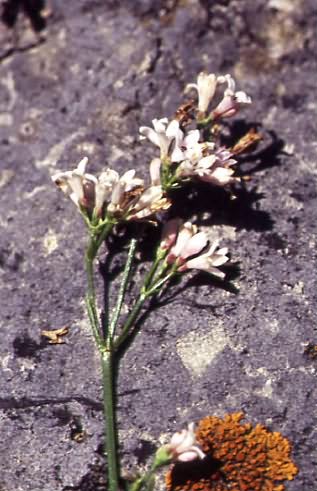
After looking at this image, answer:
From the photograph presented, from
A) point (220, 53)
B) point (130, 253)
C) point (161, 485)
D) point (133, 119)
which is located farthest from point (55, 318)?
point (220, 53)

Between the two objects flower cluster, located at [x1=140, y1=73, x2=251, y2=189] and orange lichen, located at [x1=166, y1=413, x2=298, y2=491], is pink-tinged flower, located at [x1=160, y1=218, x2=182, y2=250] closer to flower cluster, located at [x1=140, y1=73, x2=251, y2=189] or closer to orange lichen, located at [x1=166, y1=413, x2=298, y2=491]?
flower cluster, located at [x1=140, y1=73, x2=251, y2=189]

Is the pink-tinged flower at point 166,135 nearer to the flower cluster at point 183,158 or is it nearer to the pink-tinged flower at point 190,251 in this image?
the flower cluster at point 183,158

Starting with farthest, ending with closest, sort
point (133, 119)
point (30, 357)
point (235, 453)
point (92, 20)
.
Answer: point (92, 20) → point (133, 119) → point (30, 357) → point (235, 453)

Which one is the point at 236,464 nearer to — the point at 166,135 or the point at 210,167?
the point at 210,167

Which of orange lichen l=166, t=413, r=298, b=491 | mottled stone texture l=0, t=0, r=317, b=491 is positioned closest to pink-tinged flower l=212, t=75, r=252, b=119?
mottled stone texture l=0, t=0, r=317, b=491

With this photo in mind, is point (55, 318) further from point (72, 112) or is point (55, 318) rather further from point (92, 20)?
point (92, 20)

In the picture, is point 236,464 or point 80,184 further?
point 80,184

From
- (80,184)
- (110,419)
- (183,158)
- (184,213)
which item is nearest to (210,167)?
(183,158)
